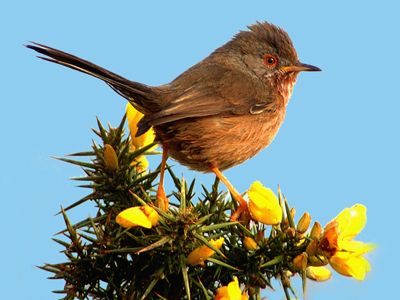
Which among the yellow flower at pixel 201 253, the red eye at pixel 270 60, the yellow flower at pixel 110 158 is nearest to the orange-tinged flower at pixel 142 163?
the yellow flower at pixel 110 158

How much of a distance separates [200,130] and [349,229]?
1.47 meters

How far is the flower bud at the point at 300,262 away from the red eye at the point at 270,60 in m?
2.27

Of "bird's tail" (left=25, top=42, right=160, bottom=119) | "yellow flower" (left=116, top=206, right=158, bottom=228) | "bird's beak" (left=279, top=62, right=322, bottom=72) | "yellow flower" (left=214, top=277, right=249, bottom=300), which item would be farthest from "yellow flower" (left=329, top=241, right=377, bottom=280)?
"bird's beak" (left=279, top=62, right=322, bottom=72)

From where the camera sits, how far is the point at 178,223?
2219 mm

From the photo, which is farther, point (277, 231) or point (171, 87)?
point (171, 87)

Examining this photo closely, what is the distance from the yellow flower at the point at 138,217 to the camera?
2.25 metres

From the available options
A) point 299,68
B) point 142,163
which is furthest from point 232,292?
point 299,68

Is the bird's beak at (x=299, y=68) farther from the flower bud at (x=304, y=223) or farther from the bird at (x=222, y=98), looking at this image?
the flower bud at (x=304, y=223)

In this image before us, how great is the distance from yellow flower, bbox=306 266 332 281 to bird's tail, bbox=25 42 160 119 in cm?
161

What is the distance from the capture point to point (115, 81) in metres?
3.25

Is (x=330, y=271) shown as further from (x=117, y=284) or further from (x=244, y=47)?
(x=244, y=47)

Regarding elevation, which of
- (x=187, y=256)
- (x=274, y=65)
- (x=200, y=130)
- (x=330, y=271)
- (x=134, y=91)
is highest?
(x=274, y=65)

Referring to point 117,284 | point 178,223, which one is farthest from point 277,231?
point 117,284

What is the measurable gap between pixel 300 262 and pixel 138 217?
85 cm
